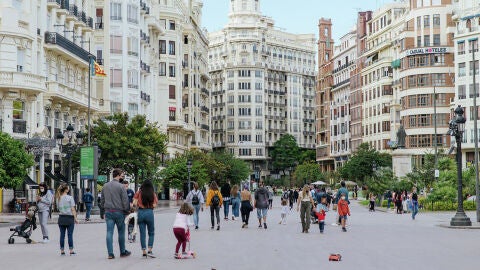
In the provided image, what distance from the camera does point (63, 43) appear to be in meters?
62.7

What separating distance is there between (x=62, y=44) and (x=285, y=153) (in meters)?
123

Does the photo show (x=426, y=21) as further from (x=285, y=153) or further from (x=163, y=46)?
(x=285, y=153)

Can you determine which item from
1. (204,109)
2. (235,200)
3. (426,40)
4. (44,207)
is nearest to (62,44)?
(235,200)

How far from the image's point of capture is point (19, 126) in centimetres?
5597

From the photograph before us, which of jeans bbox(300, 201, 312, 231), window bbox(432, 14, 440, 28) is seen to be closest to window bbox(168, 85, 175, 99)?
window bbox(432, 14, 440, 28)

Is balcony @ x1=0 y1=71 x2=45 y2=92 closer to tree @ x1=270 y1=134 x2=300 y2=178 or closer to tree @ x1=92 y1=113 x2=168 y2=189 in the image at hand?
tree @ x1=92 y1=113 x2=168 y2=189

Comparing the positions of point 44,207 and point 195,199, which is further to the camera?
point 195,199

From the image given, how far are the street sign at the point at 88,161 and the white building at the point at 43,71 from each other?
9.79 m

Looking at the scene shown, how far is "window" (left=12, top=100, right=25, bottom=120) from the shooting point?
5563cm

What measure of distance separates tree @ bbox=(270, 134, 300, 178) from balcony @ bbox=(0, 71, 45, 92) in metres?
129

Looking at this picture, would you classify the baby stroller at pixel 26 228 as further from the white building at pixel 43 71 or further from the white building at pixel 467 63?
the white building at pixel 467 63

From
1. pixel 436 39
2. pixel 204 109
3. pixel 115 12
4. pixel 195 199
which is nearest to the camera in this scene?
pixel 195 199

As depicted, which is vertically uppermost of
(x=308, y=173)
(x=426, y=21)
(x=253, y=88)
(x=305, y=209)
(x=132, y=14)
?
(x=426, y=21)

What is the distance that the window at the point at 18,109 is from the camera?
55.6m
